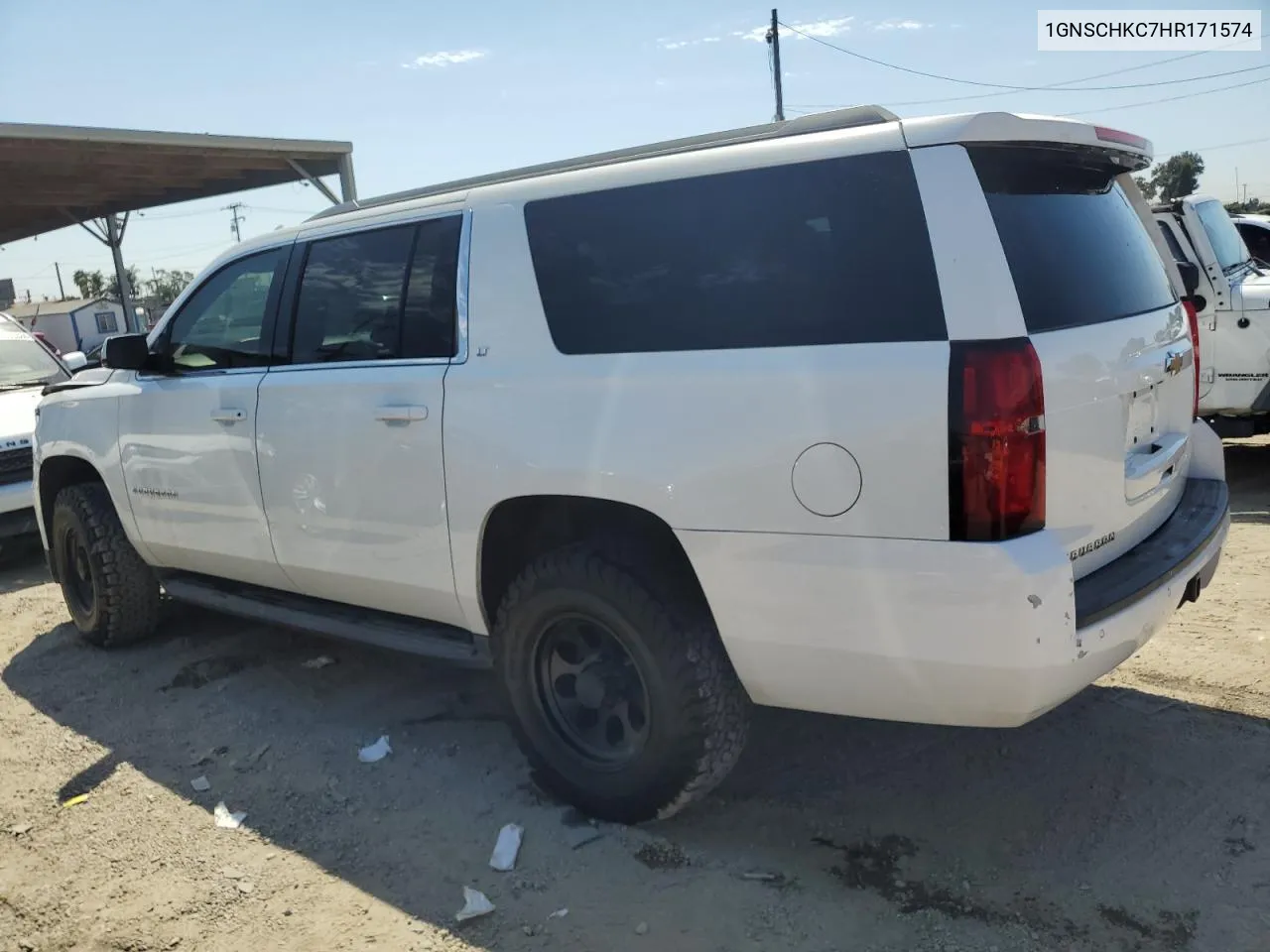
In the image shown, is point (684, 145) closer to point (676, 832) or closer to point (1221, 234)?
point (676, 832)

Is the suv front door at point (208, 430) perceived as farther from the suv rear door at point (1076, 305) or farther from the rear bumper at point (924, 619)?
the suv rear door at point (1076, 305)

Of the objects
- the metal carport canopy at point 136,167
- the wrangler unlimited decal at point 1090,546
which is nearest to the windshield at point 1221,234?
the wrangler unlimited decal at point 1090,546

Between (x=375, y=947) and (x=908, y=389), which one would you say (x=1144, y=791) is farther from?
(x=375, y=947)

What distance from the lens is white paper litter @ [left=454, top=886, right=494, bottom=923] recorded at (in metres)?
2.83

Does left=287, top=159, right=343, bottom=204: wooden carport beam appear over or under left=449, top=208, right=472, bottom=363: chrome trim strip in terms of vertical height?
over

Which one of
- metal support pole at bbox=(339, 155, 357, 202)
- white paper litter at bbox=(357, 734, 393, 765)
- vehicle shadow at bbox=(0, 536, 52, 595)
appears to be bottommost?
vehicle shadow at bbox=(0, 536, 52, 595)

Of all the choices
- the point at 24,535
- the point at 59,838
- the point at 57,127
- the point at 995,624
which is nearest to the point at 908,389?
the point at 995,624

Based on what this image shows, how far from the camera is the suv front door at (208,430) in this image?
13.4 ft

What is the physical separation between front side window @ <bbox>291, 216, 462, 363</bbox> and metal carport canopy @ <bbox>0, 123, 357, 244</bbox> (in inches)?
454

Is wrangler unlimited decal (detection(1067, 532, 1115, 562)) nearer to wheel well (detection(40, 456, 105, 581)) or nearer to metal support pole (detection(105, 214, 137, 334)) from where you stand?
wheel well (detection(40, 456, 105, 581))

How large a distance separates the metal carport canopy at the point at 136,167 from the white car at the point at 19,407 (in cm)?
537

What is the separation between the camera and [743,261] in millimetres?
2738

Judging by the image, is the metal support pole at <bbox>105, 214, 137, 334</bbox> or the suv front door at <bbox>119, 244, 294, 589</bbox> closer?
the suv front door at <bbox>119, 244, 294, 589</bbox>

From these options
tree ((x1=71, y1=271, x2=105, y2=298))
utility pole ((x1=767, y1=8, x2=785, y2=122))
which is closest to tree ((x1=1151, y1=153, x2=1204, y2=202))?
utility pole ((x1=767, y1=8, x2=785, y2=122))
